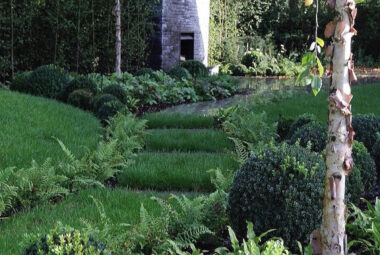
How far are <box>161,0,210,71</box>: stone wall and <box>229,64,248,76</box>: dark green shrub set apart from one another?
1786mm

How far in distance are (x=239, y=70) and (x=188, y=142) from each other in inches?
543

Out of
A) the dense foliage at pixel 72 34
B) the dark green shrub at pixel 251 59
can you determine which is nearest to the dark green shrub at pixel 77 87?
the dense foliage at pixel 72 34

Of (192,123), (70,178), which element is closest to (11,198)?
(70,178)

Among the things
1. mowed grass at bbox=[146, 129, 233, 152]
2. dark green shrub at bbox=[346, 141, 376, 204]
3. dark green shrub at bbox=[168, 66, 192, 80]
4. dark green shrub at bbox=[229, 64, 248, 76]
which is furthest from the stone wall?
dark green shrub at bbox=[346, 141, 376, 204]

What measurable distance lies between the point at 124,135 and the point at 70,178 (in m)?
1.84

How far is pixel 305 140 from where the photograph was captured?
6.01 meters

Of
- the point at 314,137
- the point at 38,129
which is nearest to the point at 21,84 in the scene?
the point at 38,129

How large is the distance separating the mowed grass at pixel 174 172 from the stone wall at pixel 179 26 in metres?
11.5

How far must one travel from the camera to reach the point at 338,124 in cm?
285

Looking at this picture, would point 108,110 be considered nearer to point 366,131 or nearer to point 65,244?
point 366,131

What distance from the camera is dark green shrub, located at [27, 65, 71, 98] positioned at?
39.6 ft

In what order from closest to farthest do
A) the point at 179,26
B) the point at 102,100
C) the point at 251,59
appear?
the point at 102,100, the point at 179,26, the point at 251,59

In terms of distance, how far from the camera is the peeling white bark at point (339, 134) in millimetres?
2754

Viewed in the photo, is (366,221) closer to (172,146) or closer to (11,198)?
(11,198)
